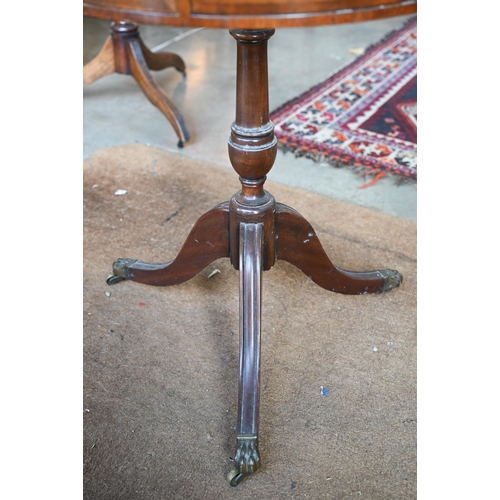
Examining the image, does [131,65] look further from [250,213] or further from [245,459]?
[245,459]

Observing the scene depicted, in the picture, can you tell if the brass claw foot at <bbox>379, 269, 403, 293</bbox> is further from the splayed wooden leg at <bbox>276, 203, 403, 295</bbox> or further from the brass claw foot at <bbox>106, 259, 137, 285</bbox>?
the brass claw foot at <bbox>106, 259, 137, 285</bbox>

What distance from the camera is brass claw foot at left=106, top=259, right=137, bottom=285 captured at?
1309mm

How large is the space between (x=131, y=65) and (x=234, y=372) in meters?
1.25

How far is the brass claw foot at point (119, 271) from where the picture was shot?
1309 mm

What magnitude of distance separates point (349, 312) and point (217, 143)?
871 millimetres

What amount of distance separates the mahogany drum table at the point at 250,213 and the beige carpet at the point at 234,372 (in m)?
0.06

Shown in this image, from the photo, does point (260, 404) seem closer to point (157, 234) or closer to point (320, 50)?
point (157, 234)

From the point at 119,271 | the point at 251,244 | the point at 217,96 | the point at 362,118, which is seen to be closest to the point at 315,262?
the point at 251,244

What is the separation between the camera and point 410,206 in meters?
1.64

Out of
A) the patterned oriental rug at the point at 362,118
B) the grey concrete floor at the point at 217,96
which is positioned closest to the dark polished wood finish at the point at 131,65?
the grey concrete floor at the point at 217,96

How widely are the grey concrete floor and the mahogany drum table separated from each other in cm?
52

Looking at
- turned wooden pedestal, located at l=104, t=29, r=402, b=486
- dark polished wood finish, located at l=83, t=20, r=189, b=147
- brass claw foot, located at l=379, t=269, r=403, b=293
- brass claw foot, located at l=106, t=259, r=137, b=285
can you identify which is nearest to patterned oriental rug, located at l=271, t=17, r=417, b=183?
dark polished wood finish, located at l=83, t=20, r=189, b=147

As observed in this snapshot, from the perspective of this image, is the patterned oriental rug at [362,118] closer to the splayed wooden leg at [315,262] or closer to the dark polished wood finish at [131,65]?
the dark polished wood finish at [131,65]
